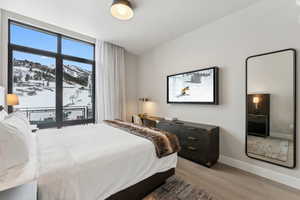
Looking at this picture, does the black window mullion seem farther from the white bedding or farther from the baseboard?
the baseboard

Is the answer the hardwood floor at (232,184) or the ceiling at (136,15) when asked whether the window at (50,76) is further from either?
the hardwood floor at (232,184)

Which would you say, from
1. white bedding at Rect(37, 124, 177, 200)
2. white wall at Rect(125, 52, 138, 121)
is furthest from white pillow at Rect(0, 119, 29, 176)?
white wall at Rect(125, 52, 138, 121)

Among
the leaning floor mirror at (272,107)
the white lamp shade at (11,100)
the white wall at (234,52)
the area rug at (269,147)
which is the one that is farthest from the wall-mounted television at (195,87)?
the white lamp shade at (11,100)

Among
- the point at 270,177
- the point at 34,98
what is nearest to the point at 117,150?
the point at 270,177

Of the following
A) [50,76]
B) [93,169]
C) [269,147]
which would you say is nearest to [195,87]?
[269,147]

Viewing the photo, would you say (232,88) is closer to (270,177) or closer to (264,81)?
(264,81)

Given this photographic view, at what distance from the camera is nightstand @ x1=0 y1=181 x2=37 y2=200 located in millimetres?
687

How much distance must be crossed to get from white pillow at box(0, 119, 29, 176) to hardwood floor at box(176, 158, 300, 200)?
1.98m

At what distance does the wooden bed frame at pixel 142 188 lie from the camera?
53.8 inches

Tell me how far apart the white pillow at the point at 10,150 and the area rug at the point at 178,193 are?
1.37 metres

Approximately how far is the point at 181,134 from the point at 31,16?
12.2ft

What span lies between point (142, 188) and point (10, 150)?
1.27m

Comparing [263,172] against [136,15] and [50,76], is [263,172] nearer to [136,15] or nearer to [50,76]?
[136,15]

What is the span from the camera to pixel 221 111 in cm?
259
